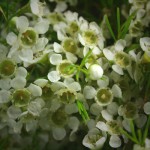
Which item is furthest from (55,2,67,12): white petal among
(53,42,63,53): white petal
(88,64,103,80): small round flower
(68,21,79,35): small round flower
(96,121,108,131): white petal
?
(96,121,108,131): white petal

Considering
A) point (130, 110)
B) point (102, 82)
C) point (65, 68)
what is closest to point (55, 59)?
point (65, 68)

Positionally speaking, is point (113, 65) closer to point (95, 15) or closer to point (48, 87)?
point (48, 87)

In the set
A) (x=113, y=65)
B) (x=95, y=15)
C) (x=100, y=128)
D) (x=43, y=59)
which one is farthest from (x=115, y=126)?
(x=95, y=15)

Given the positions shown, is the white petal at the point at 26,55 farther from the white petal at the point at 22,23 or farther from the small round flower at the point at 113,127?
the small round flower at the point at 113,127

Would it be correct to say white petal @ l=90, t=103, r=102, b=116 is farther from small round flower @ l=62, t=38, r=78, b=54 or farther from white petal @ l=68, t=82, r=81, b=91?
small round flower @ l=62, t=38, r=78, b=54

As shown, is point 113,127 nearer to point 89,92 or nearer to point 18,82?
point 89,92
